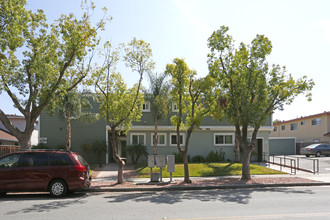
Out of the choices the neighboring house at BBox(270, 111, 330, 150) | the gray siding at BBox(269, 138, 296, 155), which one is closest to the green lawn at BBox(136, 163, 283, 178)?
the gray siding at BBox(269, 138, 296, 155)

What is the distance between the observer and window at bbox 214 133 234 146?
2603cm

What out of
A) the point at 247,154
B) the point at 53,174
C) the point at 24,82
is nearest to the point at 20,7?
the point at 24,82

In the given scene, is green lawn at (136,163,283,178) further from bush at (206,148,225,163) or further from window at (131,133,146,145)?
window at (131,133,146,145)

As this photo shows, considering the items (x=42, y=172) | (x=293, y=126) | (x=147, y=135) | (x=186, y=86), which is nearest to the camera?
(x=42, y=172)

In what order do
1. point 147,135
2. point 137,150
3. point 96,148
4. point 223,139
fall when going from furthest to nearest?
point 223,139 → point 147,135 → point 96,148 → point 137,150

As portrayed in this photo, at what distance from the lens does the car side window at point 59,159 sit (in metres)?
11.8

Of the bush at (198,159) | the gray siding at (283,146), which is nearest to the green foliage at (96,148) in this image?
the bush at (198,159)

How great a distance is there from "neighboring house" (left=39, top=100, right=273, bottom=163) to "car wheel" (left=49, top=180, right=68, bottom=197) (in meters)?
12.9

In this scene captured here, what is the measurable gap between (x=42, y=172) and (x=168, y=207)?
198 inches

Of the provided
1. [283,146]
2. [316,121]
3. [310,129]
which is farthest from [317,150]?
[310,129]

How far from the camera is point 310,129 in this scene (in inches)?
1590

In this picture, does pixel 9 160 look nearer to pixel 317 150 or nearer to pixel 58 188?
pixel 58 188

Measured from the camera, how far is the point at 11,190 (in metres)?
11.4

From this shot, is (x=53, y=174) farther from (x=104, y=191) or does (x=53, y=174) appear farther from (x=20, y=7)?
(x=20, y=7)
